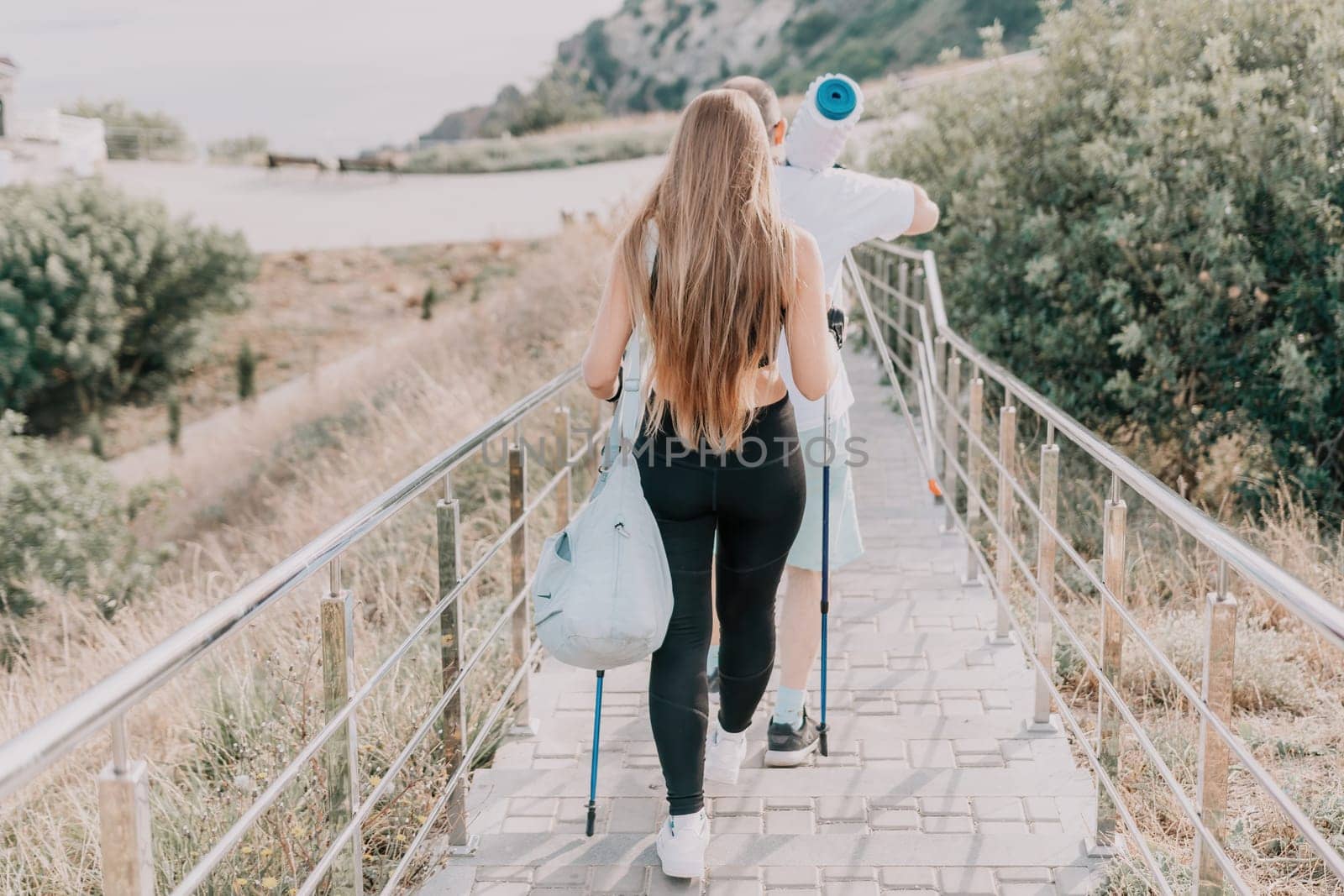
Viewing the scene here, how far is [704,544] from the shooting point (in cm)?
291

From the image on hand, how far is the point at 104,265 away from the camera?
29.8 m

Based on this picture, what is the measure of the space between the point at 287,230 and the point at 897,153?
2666 centimetres

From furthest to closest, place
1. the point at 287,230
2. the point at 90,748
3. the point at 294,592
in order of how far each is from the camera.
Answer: the point at 287,230
the point at 294,592
the point at 90,748

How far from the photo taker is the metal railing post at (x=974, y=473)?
493cm

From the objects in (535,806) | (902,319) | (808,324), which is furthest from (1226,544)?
(902,319)

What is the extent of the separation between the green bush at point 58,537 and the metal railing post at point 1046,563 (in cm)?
914

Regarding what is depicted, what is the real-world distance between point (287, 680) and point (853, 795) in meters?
1.82

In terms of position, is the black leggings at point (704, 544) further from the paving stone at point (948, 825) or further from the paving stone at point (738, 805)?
the paving stone at point (948, 825)

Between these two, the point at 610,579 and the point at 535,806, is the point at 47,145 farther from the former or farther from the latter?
the point at 610,579

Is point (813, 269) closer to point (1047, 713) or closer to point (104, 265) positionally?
point (1047, 713)

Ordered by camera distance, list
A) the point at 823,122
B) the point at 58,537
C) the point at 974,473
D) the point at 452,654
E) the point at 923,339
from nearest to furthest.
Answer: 1. the point at 452,654
2. the point at 823,122
3. the point at 974,473
4. the point at 923,339
5. the point at 58,537

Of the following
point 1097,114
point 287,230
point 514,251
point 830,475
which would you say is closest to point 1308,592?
point 830,475

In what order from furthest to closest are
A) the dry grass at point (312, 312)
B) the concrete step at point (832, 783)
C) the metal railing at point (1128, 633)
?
1. the dry grass at point (312, 312)
2. the concrete step at point (832, 783)
3. the metal railing at point (1128, 633)

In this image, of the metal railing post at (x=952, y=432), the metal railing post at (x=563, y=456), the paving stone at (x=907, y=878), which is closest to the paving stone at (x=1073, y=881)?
the paving stone at (x=907, y=878)
